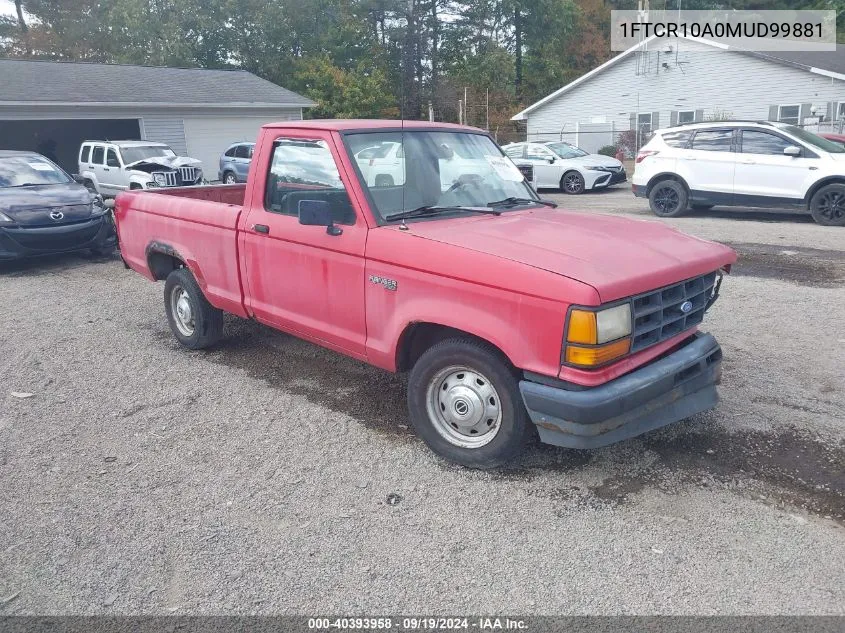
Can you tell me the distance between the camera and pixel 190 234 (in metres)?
5.63

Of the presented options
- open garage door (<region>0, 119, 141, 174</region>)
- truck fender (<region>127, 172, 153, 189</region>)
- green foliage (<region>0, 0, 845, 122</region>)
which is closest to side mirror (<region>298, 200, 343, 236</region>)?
truck fender (<region>127, 172, 153, 189</region>)

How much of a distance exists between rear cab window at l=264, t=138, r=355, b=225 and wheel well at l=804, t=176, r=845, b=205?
34.2 feet

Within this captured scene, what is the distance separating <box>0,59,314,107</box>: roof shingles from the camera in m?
21.1

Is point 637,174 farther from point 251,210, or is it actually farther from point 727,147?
point 251,210

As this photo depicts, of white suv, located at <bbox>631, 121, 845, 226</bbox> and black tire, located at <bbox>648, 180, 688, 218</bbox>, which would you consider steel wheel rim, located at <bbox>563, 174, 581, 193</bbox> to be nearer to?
white suv, located at <bbox>631, 121, 845, 226</bbox>

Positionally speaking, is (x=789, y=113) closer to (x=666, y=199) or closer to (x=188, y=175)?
(x=666, y=199)

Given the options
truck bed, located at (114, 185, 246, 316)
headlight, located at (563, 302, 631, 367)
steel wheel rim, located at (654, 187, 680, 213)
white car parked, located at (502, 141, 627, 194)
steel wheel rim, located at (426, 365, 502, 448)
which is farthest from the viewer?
white car parked, located at (502, 141, 627, 194)

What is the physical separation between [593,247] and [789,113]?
29.3 meters

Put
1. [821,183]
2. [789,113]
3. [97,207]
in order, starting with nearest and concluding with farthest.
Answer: [97,207] < [821,183] < [789,113]

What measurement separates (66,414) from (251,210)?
1.97 meters

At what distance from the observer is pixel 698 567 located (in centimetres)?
310

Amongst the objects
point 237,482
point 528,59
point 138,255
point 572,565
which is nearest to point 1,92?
point 138,255

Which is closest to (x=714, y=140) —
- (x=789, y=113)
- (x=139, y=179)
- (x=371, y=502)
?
(x=371, y=502)

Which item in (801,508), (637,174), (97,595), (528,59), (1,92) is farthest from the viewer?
(528,59)
